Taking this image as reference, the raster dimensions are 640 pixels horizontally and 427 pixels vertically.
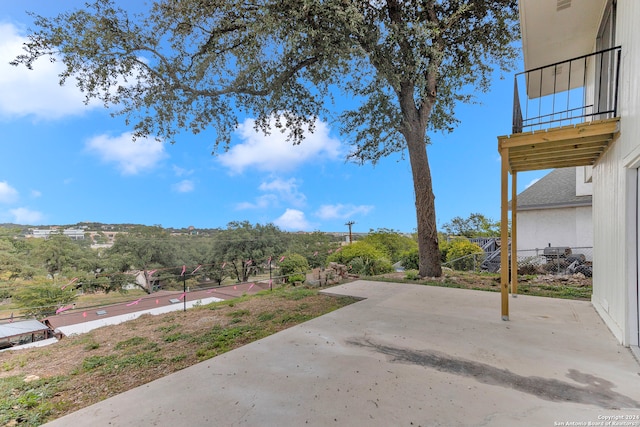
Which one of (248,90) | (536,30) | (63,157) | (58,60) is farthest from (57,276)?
(536,30)

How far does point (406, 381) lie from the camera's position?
245 centimetres

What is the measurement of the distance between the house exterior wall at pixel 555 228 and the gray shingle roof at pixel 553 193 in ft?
1.23

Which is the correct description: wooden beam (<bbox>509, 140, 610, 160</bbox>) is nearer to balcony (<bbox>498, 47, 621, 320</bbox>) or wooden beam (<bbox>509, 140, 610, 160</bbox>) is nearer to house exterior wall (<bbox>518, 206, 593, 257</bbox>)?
balcony (<bbox>498, 47, 621, 320</bbox>)

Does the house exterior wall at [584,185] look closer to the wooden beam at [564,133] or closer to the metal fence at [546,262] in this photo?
the metal fence at [546,262]

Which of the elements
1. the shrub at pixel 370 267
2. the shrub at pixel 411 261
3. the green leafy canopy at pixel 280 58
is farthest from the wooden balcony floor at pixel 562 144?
the shrub at pixel 411 261

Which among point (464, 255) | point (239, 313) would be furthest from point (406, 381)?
point (464, 255)

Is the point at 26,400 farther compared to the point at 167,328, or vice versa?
the point at 167,328

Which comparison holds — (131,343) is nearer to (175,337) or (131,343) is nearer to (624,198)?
(175,337)

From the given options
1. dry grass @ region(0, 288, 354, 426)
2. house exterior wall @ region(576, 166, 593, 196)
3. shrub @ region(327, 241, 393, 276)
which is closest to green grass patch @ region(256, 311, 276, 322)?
dry grass @ region(0, 288, 354, 426)

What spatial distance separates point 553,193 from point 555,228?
157 centimetres

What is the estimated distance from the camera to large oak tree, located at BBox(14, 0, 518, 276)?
21.3 feet

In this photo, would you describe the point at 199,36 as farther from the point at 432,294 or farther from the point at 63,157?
the point at 63,157

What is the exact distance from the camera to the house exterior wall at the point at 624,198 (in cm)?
289

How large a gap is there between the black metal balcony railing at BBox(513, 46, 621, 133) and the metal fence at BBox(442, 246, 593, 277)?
16.1 feet
